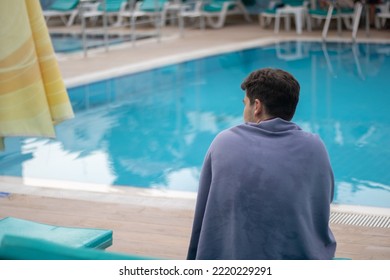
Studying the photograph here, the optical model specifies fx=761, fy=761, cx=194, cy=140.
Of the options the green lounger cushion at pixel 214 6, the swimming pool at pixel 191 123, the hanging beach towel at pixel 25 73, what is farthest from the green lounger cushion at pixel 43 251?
the green lounger cushion at pixel 214 6

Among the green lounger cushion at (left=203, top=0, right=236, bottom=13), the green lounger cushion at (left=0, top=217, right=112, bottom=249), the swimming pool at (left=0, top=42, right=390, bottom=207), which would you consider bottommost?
the green lounger cushion at (left=203, top=0, right=236, bottom=13)

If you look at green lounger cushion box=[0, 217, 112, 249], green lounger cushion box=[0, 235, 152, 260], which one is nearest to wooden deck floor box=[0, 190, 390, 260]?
green lounger cushion box=[0, 217, 112, 249]

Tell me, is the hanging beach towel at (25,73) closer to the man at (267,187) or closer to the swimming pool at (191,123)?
the man at (267,187)

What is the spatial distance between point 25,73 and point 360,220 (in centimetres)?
191

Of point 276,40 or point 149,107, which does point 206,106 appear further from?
point 276,40

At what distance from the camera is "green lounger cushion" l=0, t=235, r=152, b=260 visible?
5.45 feet

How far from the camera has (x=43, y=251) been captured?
5.45 ft

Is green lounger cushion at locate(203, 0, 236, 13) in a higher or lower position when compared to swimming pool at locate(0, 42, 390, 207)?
lower

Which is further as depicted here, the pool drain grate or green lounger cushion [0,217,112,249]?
the pool drain grate

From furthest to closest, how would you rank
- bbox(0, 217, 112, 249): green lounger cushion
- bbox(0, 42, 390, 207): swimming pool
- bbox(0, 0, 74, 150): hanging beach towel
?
bbox(0, 42, 390, 207): swimming pool < bbox(0, 0, 74, 150): hanging beach towel < bbox(0, 217, 112, 249): green lounger cushion

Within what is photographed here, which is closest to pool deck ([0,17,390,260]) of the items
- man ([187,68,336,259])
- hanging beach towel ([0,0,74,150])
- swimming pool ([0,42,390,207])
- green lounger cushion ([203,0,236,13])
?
swimming pool ([0,42,390,207])

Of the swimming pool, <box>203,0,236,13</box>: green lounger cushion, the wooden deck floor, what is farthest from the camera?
<box>203,0,236,13</box>: green lounger cushion

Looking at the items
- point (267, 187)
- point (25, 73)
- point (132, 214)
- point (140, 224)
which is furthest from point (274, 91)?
point (132, 214)

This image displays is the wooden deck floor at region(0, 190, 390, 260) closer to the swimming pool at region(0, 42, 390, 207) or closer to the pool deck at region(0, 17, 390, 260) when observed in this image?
the pool deck at region(0, 17, 390, 260)
